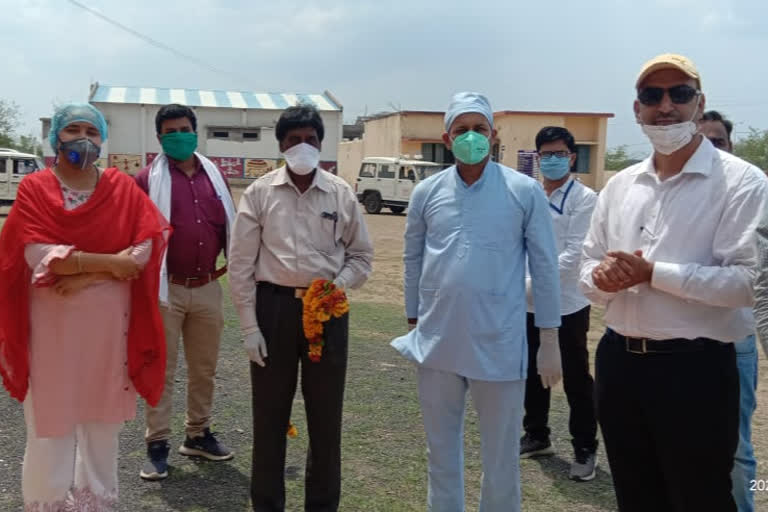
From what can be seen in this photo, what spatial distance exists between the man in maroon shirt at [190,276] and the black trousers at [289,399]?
0.85 m

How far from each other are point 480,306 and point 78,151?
1990mm

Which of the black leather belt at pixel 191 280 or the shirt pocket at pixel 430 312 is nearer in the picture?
the shirt pocket at pixel 430 312

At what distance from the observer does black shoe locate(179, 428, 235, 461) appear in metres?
4.54

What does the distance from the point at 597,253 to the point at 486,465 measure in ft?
3.51

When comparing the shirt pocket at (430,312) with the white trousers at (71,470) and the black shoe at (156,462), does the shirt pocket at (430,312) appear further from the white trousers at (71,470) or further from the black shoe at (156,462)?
the black shoe at (156,462)

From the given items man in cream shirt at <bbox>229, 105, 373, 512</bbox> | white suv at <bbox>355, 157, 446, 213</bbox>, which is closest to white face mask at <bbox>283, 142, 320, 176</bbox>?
man in cream shirt at <bbox>229, 105, 373, 512</bbox>

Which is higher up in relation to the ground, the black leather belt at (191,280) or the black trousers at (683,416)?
the black leather belt at (191,280)

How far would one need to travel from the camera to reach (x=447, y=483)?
3.35m

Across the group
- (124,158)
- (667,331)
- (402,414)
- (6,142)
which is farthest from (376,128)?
(667,331)

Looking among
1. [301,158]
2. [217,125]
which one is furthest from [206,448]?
[217,125]

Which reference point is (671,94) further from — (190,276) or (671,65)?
(190,276)

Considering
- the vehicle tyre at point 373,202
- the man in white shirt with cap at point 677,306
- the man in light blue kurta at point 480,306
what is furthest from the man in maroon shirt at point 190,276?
the vehicle tyre at point 373,202

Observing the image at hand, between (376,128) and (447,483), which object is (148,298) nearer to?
(447,483)

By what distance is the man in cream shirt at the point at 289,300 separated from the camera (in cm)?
365
